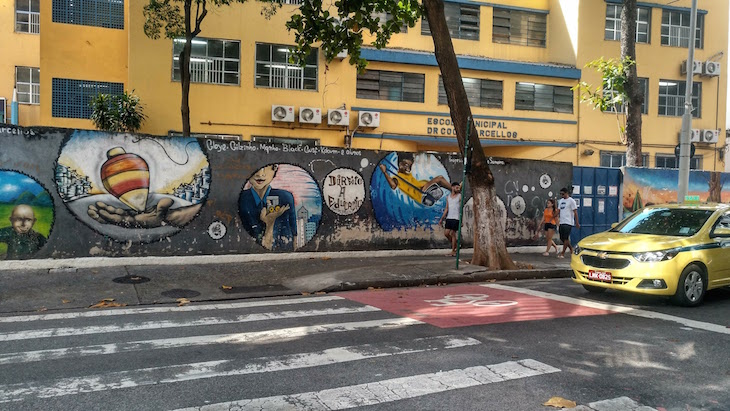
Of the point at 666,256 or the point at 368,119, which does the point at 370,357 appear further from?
the point at 368,119

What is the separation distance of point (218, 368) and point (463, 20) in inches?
891

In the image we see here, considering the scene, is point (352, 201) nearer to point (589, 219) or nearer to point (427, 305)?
point (427, 305)

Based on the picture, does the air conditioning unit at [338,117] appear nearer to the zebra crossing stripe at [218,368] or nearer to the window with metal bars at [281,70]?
the window with metal bars at [281,70]

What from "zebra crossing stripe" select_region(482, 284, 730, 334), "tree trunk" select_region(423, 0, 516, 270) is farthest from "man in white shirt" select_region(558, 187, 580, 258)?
"zebra crossing stripe" select_region(482, 284, 730, 334)

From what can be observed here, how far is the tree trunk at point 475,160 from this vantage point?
11.4 meters

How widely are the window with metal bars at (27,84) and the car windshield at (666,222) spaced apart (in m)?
24.7

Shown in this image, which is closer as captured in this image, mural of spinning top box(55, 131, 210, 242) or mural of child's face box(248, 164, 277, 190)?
mural of spinning top box(55, 131, 210, 242)

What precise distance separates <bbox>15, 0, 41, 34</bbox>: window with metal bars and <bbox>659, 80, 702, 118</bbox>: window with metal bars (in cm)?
2921

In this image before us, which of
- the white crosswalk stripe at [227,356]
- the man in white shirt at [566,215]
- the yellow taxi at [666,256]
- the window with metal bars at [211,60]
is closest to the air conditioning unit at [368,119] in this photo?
the window with metal bars at [211,60]

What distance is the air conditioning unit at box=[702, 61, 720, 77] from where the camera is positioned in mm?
26047

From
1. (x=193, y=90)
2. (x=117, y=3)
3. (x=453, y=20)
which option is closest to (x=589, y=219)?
(x=453, y=20)

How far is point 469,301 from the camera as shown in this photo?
846 centimetres

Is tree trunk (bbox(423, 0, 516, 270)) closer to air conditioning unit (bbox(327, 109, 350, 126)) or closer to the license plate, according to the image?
the license plate

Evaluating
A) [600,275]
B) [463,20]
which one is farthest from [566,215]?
[463,20]
